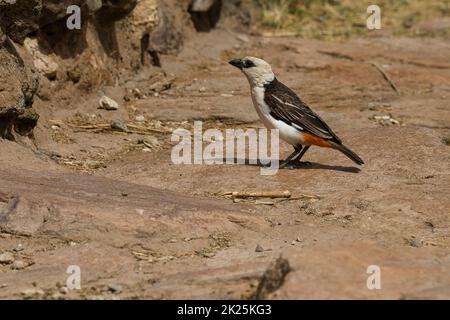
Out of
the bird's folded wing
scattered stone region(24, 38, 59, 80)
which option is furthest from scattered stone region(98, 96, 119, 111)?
the bird's folded wing

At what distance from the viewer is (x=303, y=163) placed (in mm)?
8070

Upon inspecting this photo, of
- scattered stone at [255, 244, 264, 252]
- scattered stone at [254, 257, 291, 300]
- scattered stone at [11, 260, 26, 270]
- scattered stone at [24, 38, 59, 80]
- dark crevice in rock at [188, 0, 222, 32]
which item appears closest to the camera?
scattered stone at [254, 257, 291, 300]

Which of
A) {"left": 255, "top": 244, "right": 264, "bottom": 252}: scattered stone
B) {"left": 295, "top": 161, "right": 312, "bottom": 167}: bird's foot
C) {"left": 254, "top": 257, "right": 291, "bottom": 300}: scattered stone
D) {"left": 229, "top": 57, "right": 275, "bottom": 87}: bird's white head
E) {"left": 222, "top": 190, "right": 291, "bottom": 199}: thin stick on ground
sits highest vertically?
{"left": 229, "top": 57, "right": 275, "bottom": 87}: bird's white head

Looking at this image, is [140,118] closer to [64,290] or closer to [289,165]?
[289,165]

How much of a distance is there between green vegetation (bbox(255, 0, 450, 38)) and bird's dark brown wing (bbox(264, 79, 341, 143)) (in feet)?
19.3

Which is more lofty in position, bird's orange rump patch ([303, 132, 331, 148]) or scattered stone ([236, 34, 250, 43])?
scattered stone ([236, 34, 250, 43])

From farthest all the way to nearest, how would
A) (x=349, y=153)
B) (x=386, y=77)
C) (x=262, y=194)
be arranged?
(x=386, y=77)
(x=349, y=153)
(x=262, y=194)

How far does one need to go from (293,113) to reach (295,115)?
25 millimetres

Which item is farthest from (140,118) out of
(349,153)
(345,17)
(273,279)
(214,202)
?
(345,17)

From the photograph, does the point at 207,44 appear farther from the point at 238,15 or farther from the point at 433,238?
the point at 433,238

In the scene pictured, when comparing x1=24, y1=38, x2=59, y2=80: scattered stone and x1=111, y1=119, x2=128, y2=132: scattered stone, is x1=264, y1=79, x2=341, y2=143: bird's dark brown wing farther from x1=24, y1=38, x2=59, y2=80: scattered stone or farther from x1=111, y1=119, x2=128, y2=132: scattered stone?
x1=24, y1=38, x2=59, y2=80: scattered stone

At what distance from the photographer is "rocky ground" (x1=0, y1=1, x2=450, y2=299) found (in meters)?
5.03

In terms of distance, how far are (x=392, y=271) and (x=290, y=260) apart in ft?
1.82

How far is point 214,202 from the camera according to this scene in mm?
6773
